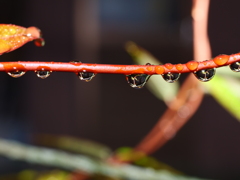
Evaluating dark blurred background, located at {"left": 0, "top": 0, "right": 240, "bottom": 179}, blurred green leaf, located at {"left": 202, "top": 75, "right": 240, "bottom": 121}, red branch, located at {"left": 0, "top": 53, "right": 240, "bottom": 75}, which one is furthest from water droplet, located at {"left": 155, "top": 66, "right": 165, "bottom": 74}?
dark blurred background, located at {"left": 0, "top": 0, "right": 240, "bottom": 179}

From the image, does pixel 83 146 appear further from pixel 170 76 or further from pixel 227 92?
pixel 170 76

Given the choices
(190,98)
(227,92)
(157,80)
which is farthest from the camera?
(157,80)

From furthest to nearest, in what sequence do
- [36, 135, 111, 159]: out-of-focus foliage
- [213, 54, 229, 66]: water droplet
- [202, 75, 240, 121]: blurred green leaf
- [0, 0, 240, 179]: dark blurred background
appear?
[0, 0, 240, 179]: dark blurred background, [36, 135, 111, 159]: out-of-focus foliage, [202, 75, 240, 121]: blurred green leaf, [213, 54, 229, 66]: water droplet

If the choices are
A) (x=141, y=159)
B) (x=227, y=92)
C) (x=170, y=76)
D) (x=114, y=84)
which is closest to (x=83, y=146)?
(x=141, y=159)

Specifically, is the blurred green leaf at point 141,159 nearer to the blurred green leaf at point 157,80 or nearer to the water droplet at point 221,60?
the blurred green leaf at point 157,80

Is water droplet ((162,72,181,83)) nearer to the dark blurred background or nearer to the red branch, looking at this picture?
the red branch

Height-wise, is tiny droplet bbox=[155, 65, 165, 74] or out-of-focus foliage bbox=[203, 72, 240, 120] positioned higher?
out-of-focus foliage bbox=[203, 72, 240, 120]
